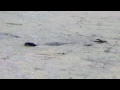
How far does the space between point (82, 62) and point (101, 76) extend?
392mm

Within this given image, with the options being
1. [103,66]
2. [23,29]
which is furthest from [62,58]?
[23,29]

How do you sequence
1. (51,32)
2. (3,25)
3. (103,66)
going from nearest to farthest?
1. (103,66)
2. (51,32)
3. (3,25)

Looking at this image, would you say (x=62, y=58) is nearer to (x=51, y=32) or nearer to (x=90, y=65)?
(x=90, y=65)

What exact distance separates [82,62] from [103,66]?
21 cm

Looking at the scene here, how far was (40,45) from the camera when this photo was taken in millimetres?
3338

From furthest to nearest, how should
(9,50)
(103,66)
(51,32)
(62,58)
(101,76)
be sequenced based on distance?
(51,32), (9,50), (62,58), (103,66), (101,76)

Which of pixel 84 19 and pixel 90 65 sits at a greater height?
pixel 90 65

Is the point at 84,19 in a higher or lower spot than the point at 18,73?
lower

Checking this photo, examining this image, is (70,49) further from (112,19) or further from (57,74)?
(112,19)

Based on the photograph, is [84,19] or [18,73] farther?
[84,19]

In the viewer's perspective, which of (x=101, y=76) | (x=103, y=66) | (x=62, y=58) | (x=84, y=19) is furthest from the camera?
(x=84, y=19)

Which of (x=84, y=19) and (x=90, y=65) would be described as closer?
(x=90, y=65)

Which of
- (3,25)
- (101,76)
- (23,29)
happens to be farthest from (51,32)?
(101,76)

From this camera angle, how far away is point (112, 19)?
5164 millimetres
